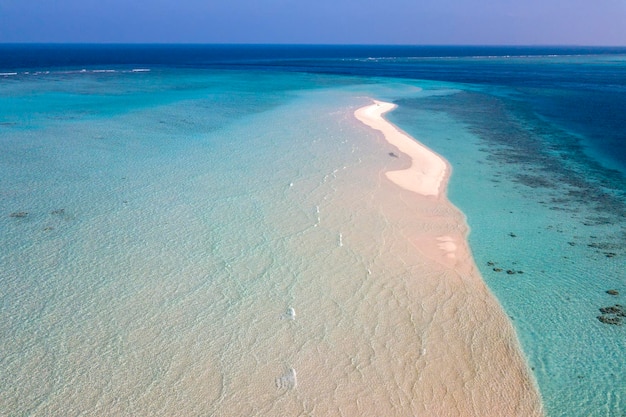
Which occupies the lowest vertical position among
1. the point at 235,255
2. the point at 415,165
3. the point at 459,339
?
the point at 459,339

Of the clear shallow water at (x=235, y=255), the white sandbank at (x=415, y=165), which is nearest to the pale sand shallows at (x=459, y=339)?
the clear shallow water at (x=235, y=255)

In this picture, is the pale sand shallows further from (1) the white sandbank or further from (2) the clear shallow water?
(1) the white sandbank

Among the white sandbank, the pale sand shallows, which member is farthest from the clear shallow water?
the white sandbank

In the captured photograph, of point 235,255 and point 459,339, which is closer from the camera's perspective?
point 459,339

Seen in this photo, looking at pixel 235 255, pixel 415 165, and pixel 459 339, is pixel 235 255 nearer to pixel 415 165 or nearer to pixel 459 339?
pixel 459 339

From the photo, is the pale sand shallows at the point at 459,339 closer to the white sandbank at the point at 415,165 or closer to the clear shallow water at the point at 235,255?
the clear shallow water at the point at 235,255

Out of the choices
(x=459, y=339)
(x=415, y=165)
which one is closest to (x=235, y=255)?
(x=459, y=339)

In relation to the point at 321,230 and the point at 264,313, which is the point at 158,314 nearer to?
the point at 264,313
